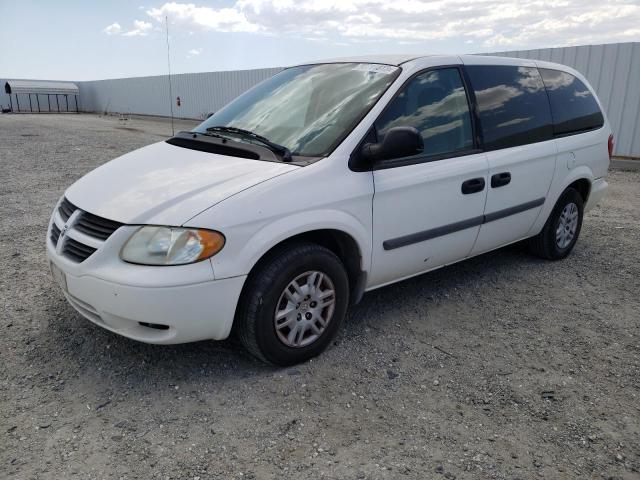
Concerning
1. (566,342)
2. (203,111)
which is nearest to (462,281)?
(566,342)

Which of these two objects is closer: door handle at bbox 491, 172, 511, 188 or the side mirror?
the side mirror

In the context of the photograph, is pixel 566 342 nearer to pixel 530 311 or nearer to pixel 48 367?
pixel 530 311

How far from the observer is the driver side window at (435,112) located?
11.2 ft

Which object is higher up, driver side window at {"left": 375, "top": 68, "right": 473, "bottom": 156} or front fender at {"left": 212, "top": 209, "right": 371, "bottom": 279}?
driver side window at {"left": 375, "top": 68, "right": 473, "bottom": 156}

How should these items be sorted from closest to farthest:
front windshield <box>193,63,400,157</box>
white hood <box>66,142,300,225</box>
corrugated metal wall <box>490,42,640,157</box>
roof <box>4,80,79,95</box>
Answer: white hood <box>66,142,300,225</box> < front windshield <box>193,63,400,157</box> < corrugated metal wall <box>490,42,640,157</box> < roof <box>4,80,79,95</box>

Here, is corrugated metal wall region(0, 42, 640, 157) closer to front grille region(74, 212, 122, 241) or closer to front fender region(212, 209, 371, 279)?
front fender region(212, 209, 371, 279)

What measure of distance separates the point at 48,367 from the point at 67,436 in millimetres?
710

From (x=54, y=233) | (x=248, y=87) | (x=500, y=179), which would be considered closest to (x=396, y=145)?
(x=500, y=179)

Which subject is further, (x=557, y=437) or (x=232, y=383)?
(x=232, y=383)

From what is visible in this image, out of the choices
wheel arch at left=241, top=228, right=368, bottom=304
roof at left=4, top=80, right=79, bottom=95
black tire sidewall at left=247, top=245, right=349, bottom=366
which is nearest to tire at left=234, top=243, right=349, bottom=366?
black tire sidewall at left=247, top=245, right=349, bottom=366

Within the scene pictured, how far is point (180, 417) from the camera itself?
106 inches

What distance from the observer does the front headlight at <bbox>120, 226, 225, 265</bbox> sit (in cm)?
265

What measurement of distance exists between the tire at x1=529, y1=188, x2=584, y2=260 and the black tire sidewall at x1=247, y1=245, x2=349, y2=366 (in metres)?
2.58

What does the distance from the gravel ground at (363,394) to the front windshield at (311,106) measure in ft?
4.44
